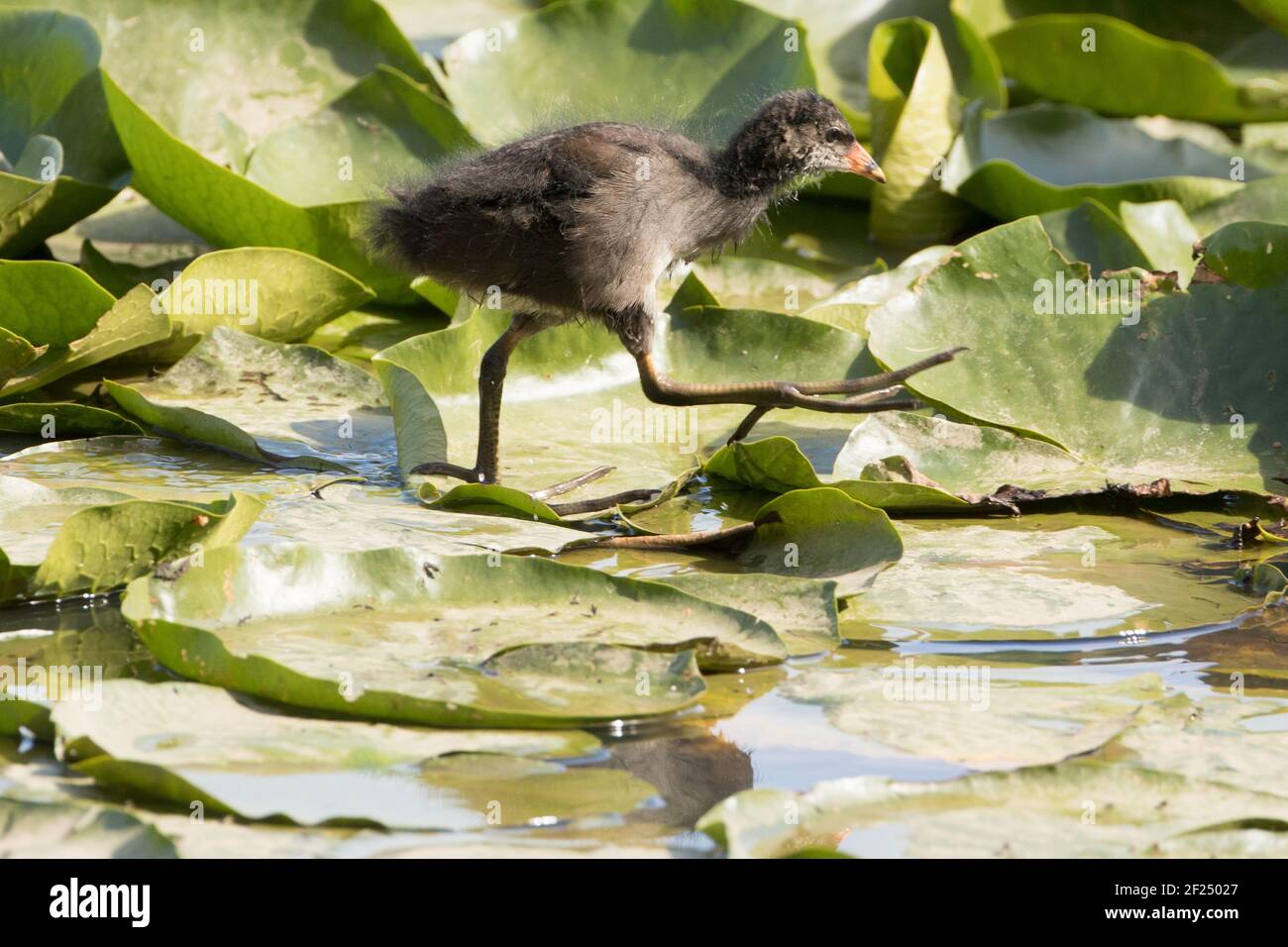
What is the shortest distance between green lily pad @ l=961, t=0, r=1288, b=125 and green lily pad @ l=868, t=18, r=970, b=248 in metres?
0.28

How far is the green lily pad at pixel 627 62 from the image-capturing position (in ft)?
12.7

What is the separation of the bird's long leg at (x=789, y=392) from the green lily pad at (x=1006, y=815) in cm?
123

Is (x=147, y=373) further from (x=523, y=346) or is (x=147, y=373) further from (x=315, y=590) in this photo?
(x=315, y=590)

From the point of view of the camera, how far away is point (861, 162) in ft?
11.0

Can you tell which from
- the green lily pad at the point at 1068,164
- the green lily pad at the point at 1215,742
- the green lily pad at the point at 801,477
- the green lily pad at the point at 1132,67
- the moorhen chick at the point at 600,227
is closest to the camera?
the green lily pad at the point at 1215,742

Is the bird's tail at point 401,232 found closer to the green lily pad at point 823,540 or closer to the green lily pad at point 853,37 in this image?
the green lily pad at point 823,540

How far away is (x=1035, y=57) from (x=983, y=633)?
255 centimetres

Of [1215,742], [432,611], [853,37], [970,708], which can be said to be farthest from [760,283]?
[1215,742]

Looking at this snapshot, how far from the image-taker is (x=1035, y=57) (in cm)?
425

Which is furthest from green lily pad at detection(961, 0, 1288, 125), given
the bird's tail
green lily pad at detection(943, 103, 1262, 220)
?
the bird's tail

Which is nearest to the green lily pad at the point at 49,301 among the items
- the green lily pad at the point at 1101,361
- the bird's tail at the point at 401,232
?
the bird's tail at the point at 401,232

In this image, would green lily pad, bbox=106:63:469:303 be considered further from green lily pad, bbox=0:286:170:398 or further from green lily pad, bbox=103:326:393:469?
green lily pad, bbox=0:286:170:398

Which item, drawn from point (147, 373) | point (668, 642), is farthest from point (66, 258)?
point (668, 642)

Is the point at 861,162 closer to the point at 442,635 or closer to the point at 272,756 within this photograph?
the point at 442,635
